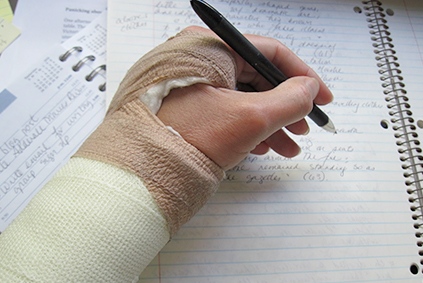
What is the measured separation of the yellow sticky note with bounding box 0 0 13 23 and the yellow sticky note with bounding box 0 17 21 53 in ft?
0.04

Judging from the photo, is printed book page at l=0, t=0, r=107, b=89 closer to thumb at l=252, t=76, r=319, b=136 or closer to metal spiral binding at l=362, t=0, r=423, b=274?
thumb at l=252, t=76, r=319, b=136

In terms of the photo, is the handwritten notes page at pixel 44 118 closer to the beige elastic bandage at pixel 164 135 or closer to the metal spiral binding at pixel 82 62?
the metal spiral binding at pixel 82 62

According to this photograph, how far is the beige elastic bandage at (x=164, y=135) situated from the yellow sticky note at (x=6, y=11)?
414 mm

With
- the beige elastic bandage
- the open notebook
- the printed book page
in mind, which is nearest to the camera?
the beige elastic bandage

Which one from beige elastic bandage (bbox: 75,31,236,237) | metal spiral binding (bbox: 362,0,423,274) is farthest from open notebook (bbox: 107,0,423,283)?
beige elastic bandage (bbox: 75,31,236,237)

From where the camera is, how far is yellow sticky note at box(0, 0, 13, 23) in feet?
2.18

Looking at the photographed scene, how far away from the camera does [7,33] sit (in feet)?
2.12

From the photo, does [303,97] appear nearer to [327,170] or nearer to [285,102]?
[285,102]

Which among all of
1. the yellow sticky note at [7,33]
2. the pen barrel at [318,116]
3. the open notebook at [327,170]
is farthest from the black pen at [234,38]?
the yellow sticky note at [7,33]

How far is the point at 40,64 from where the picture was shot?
0.61 meters

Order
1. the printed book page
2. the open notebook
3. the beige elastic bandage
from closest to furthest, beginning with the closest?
the beige elastic bandage < the open notebook < the printed book page

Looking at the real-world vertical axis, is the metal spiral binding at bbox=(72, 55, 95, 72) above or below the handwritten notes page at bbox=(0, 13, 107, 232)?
above

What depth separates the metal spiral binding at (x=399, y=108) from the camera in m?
0.61

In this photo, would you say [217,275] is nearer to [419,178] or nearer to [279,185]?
[279,185]
